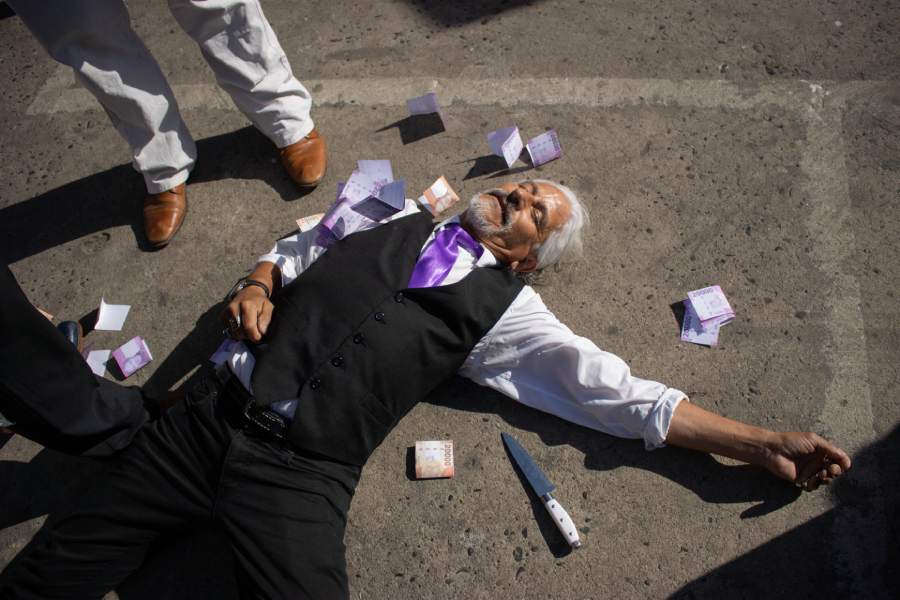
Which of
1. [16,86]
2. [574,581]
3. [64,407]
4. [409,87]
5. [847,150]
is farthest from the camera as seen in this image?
[16,86]

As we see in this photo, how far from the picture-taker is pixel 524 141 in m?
3.72

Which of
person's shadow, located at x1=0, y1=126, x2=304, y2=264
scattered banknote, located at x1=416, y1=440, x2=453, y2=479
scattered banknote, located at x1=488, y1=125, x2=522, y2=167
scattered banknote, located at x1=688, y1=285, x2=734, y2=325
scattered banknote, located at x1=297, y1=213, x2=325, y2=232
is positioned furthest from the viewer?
person's shadow, located at x1=0, y1=126, x2=304, y2=264

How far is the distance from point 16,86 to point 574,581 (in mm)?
4887

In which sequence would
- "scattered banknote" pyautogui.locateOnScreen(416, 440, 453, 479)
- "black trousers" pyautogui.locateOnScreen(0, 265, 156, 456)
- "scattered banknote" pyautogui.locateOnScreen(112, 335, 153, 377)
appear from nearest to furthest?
"black trousers" pyautogui.locateOnScreen(0, 265, 156, 456)
"scattered banknote" pyautogui.locateOnScreen(416, 440, 453, 479)
"scattered banknote" pyautogui.locateOnScreen(112, 335, 153, 377)

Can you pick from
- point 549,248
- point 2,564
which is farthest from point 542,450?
point 2,564

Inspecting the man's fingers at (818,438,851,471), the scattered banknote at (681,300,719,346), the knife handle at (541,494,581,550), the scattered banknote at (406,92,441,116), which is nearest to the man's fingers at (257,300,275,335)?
the knife handle at (541,494,581,550)

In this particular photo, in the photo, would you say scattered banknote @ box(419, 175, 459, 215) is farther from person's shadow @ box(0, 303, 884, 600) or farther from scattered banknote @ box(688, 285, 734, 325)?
scattered banknote @ box(688, 285, 734, 325)

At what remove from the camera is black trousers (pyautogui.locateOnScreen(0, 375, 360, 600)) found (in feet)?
7.67

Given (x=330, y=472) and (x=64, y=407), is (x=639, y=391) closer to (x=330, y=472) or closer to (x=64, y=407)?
(x=330, y=472)

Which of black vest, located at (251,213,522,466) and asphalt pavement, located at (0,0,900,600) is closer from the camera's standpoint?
black vest, located at (251,213,522,466)

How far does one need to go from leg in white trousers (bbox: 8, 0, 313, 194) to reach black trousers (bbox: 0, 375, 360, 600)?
5.29ft

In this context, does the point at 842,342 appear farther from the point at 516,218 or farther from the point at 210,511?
the point at 210,511

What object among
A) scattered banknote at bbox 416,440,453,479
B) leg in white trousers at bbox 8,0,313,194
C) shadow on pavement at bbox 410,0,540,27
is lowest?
scattered banknote at bbox 416,440,453,479

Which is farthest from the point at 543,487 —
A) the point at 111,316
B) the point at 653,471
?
the point at 111,316
